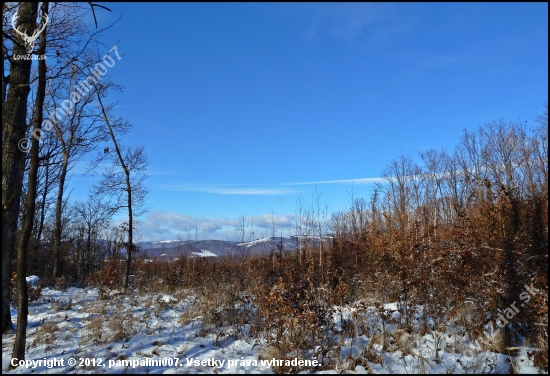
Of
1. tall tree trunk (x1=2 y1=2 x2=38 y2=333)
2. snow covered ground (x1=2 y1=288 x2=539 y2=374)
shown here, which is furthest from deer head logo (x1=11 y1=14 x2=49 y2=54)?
snow covered ground (x1=2 y1=288 x2=539 y2=374)

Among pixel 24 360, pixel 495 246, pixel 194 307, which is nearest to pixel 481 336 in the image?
pixel 495 246

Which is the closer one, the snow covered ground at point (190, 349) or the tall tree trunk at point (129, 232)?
the snow covered ground at point (190, 349)

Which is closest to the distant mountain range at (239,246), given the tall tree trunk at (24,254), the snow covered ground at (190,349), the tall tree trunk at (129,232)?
the tall tree trunk at (129,232)

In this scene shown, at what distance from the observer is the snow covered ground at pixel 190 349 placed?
513 centimetres

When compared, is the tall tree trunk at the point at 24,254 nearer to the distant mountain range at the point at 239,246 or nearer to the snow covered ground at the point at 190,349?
the snow covered ground at the point at 190,349

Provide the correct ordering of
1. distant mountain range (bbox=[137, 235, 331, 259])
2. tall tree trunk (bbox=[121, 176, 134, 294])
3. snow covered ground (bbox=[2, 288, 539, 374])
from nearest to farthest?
snow covered ground (bbox=[2, 288, 539, 374]), tall tree trunk (bbox=[121, 176, 134, 294]), distant mountain range (bbox=[137, 235, 331, 259])

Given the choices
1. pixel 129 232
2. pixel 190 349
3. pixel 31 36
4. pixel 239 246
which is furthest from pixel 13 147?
pixel 239 246

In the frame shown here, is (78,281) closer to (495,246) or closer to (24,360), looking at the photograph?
(24,360)

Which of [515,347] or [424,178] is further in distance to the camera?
[424,178]

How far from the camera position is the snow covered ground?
16.8 ft

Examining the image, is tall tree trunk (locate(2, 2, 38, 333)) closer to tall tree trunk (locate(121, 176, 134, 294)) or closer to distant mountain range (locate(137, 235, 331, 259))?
tall tree trunk (locate(121, 176, 134, 294))

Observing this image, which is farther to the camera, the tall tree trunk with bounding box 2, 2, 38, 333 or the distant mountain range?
the distant mountain range

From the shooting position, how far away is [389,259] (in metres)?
10.0

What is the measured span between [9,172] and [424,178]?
3359 centimetres
